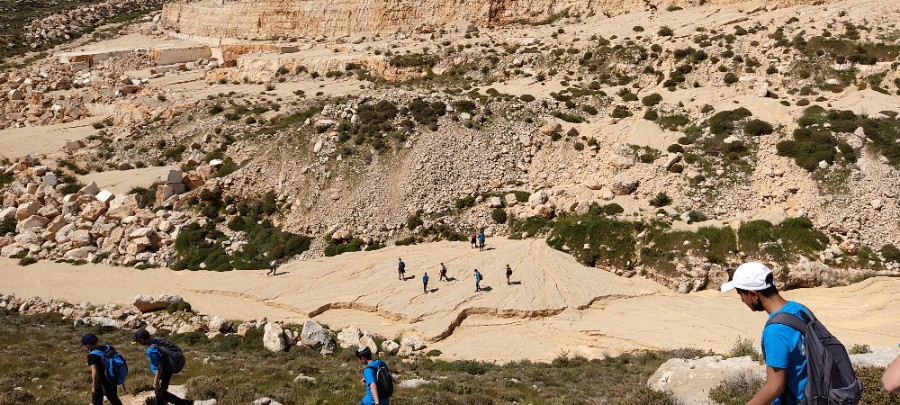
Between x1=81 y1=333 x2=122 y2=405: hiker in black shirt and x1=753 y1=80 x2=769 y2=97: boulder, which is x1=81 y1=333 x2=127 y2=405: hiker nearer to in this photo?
x1=81 y1=333 x2=122 y2=405: hiker in black shirt

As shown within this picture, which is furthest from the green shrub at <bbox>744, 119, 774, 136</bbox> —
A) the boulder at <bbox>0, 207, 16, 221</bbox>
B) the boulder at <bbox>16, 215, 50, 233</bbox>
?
the boulder at <bbox>0, 207, 16, 221</bbox>

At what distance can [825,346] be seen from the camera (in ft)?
15.7

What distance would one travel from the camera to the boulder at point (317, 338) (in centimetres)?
2256

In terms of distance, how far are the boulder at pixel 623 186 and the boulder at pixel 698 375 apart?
20.1 metres

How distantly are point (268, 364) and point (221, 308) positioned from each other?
10349mm

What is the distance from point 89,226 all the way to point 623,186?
3178 cm

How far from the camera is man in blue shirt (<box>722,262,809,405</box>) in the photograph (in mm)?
4902

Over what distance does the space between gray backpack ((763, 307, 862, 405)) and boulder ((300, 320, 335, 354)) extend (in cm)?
1958

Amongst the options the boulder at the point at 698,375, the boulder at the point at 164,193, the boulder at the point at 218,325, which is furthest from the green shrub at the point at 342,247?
the boulder at the point at 698,375

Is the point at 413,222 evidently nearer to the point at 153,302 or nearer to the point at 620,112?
the point at 153,302

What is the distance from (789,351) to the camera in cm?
492

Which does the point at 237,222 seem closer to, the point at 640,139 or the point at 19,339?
the point at 19,339

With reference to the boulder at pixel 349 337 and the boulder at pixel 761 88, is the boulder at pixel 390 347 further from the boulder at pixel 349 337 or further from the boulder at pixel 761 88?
the boulder at pixel 761 88

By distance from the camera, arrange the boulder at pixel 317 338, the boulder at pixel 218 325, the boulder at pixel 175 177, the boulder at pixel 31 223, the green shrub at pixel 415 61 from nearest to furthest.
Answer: the boulder at pixel 317 338
the boulder at pixel 218 325
the boulder at pixel 31 223
the boulder at pixel 175 177
the green shrub at pixel 415 61
